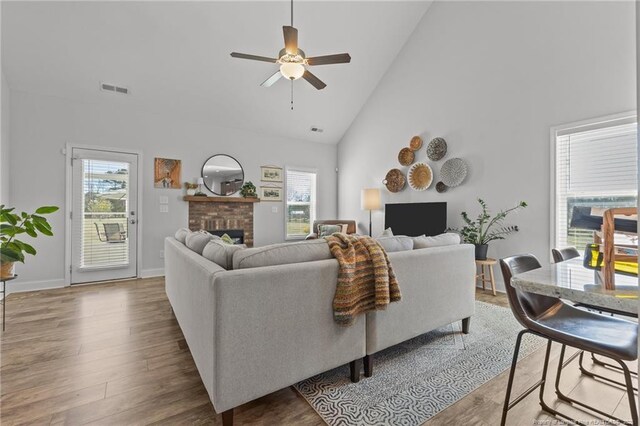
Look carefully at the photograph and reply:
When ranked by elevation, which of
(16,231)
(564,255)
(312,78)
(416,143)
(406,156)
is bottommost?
(564,255)

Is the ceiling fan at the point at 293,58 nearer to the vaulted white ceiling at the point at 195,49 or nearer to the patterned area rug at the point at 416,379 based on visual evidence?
the vaulted white ceiling at the point at 195,49

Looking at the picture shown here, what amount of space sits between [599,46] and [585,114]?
69 centimetres

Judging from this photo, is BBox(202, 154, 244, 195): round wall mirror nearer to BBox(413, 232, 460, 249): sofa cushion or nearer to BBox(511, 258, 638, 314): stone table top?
BBox(413, 232, 460, 249): sofa cushion

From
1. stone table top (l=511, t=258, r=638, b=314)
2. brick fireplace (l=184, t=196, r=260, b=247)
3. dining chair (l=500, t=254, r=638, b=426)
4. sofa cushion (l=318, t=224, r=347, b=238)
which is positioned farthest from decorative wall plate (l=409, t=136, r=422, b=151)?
stone table top (l=511, t=258, r=638, b=314)

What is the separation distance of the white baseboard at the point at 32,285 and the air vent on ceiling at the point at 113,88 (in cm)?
280

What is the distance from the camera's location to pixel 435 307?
2.24 m

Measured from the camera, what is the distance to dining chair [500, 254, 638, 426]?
1.15 m

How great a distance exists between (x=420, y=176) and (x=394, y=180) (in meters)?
0.56

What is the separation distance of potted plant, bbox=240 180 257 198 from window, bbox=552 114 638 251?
4641mm

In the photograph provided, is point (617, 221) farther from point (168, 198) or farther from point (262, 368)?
point (168, 198)

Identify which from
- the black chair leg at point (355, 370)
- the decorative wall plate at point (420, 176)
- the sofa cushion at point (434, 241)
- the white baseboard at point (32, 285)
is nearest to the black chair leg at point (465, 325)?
the sofa cushion at point (434, 241)

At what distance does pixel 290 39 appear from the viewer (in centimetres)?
276

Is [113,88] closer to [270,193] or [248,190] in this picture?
[248,190]

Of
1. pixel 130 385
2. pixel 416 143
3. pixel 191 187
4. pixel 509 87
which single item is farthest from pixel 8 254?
pixel 509 87
